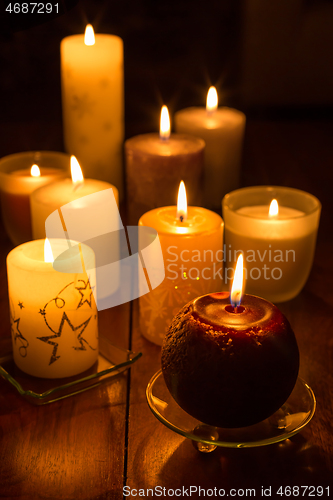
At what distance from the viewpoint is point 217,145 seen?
3.40ft

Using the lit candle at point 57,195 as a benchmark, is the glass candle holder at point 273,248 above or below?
below

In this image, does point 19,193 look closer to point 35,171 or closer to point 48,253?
point 35,171

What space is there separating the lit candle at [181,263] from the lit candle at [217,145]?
1.16 ft

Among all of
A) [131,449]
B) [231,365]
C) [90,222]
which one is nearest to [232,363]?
[231,365]

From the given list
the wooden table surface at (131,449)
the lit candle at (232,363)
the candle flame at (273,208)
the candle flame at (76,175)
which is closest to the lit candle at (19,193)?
the candle flame at (76,175)

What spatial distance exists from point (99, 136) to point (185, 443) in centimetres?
65

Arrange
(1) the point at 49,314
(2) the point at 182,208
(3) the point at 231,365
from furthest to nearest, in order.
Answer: (2) the point at 182,208 < (1) the point at 49,314 < (3) the point at 231,365

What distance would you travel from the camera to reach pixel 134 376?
0.63 metres

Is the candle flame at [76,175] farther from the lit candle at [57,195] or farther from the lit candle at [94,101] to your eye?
the lit candle at [94,101]

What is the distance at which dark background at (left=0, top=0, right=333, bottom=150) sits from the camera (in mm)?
1689

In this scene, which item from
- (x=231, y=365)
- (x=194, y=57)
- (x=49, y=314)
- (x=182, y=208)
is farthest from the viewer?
(x=194, y=57)

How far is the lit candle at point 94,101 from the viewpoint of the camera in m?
1.01

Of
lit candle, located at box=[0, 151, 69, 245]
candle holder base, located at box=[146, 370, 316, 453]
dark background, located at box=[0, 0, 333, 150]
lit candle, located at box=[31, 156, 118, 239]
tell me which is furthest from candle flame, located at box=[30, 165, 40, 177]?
dark background, located at box=[0, 0, 333, 150]

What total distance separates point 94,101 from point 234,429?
2.24 feet
